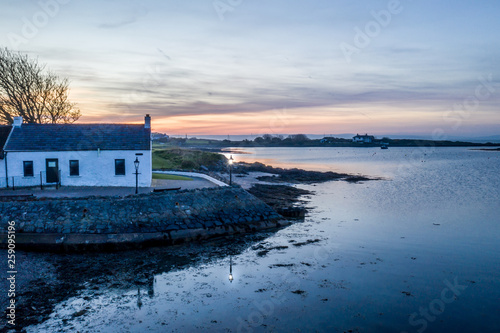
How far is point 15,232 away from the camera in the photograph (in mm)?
18703

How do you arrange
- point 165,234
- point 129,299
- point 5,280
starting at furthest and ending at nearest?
1. point 165,234
2. point 5,280
3. point 129,299

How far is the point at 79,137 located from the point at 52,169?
10.1 feet

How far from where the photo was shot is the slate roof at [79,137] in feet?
86.2

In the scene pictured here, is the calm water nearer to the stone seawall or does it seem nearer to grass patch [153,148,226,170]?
the stone seawall

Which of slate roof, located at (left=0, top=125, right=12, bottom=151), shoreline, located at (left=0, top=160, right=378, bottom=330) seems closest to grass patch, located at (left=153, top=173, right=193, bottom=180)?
shoreline, located at (left=0, top=160, right=378, bottom=330)

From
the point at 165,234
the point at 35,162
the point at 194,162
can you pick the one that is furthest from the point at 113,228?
the point at 194,162

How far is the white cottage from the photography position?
25.6m

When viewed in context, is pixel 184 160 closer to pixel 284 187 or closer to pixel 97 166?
pixel 284 187

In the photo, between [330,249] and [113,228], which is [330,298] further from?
[113,228]

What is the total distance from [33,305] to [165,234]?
8.36 meters

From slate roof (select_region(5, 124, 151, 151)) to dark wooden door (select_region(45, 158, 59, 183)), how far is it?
883 mm

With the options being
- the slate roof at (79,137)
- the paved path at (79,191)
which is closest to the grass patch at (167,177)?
the paved path at (79,191)

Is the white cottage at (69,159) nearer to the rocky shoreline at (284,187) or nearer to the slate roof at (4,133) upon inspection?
the slate roof at (4,133)

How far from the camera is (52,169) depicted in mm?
26062
